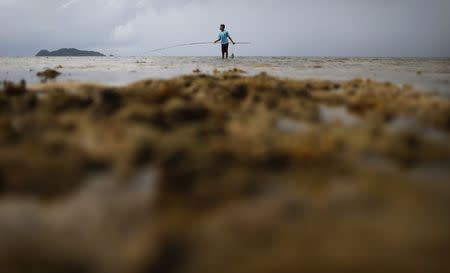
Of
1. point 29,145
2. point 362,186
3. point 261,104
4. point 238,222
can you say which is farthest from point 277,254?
point 261,104

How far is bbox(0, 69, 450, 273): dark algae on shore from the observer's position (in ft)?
5.51

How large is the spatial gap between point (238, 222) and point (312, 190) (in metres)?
0.74

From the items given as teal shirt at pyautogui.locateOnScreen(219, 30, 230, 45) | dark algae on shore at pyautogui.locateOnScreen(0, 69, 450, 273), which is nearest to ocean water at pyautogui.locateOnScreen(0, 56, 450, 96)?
teal shirt at pyautogui.locateOnScreen(219, 30, 230, 45)

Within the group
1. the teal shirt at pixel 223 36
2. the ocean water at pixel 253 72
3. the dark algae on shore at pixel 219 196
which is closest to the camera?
the dark algae on shore at pixel 219 196

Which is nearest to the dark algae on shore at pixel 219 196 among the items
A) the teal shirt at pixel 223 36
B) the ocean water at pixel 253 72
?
the ocean water at pixel 253 72

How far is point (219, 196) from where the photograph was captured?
2275mm

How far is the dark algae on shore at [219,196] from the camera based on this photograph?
168cm

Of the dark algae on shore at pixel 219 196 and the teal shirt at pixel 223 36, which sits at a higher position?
the teal shirt at pixel 223 36

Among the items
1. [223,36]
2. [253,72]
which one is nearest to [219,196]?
[253,72]

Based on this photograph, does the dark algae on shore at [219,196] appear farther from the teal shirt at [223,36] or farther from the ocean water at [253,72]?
the teal shirt at [223,36]

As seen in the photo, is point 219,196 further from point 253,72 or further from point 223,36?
point 223,36

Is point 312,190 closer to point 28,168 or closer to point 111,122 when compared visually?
point 28,168

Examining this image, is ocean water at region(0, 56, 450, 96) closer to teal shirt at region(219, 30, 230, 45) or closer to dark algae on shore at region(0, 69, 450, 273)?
teal shirt at region(219, 30, 230, 45)

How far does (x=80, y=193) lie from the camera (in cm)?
235
